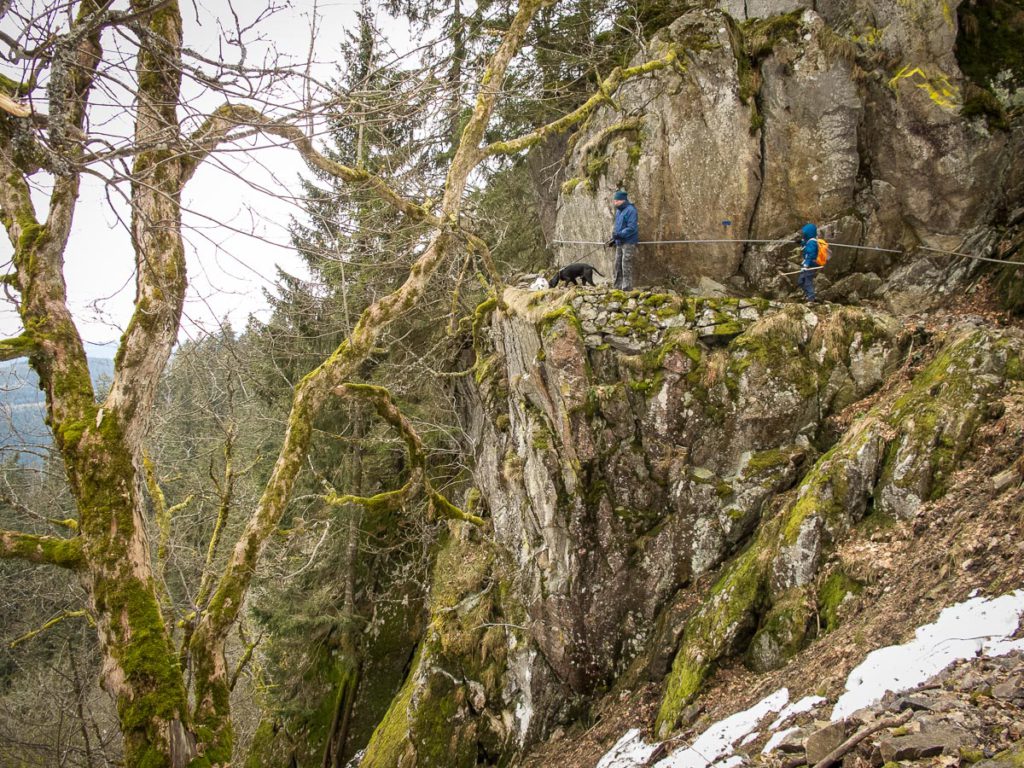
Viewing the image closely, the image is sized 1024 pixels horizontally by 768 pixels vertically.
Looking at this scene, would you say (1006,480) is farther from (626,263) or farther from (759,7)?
(759,7)

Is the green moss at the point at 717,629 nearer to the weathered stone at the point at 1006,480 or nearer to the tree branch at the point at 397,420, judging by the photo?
the weathered stone at the point at 1006,480

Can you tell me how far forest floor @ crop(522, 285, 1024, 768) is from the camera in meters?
4.67

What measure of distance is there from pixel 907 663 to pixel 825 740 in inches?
38.2

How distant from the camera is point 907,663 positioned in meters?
4.22

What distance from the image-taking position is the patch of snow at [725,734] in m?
5.07

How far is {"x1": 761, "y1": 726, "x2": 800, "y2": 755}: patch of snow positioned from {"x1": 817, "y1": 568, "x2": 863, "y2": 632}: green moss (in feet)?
6.04

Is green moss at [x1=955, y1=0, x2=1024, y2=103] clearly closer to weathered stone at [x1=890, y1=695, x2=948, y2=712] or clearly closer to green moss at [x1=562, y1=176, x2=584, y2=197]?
green moss at [x1=562, y1=176, x2=584, y2=197]

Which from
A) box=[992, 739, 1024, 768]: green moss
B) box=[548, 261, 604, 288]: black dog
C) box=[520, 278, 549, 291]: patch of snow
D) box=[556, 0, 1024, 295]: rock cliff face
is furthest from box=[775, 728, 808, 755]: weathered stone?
box=[520, 278, 549, 291]: patch of snow

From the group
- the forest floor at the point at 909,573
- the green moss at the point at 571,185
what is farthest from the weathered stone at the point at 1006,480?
the green moss at the point at 571,185

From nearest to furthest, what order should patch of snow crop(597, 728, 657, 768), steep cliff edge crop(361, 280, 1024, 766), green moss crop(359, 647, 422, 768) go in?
1. patch of snow crop(597, 728, 657, 768)
2. steep cliff edge crop(361, 280, 1024, 766)
3. green moss crop(359, 647, 422, 768)

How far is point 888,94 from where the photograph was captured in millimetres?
9883

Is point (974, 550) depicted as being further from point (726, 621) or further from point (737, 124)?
point (737, 124)

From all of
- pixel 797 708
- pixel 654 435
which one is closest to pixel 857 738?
pixel 797 708

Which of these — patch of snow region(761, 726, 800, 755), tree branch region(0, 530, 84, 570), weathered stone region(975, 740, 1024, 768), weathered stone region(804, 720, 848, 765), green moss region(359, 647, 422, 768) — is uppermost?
tree branch region(0, 530, 84, 570)
